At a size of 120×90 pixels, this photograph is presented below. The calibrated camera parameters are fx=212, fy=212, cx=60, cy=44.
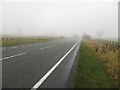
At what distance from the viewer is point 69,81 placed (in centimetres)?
775

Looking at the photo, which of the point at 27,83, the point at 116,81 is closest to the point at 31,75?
the point at 27,83

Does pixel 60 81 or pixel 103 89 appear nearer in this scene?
pixel 103 89

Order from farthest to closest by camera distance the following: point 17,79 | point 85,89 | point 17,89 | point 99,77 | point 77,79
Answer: point 99,77 < point 77,79 < point 17,79 < point 85,89 < point 17,89

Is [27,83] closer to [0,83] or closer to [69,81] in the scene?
[0,83]

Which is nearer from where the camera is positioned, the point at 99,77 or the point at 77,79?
the point at 77,79

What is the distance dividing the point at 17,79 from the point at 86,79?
2.66m

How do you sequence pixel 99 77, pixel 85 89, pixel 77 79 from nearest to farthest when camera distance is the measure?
1. pixel 85 89
2. pixel 77 79
3. pixel 99 77

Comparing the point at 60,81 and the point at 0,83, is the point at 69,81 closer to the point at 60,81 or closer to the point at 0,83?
the point at 60,81

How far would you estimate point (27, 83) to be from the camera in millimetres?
7141

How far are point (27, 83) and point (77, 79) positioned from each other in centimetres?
206

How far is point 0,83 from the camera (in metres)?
7.09

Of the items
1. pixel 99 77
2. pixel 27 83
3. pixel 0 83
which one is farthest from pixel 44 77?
pixel 99 77

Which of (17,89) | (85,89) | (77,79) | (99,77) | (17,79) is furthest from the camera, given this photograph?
(99,77)

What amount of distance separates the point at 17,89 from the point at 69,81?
2151mm
